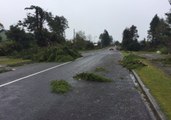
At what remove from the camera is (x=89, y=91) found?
13102 millimetres

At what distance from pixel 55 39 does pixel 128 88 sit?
54993 millimetres

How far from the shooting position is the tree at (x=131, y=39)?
123 metres

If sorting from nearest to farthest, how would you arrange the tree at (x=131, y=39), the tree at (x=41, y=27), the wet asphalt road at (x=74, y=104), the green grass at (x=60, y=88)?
the wet asphalt road at (x=74, y=104), the green grass at (x=60, y=88), the tree at (x=41, y=27), the tree at (x=131, y=39)

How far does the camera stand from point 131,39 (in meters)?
132

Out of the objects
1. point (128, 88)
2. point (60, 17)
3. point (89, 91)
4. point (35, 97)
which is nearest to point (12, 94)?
point (35, 97)

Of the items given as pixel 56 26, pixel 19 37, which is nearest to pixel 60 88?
pixel 19 37

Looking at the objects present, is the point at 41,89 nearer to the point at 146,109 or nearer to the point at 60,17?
the point at 146,109

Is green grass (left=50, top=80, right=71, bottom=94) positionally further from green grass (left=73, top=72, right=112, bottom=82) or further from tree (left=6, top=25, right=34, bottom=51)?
tree (left=6, top=25, right=34, bottom=51)

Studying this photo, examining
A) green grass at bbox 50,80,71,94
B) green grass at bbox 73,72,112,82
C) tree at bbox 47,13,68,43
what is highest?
tree at bbox 47,13,68,43

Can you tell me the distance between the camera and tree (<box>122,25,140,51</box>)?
122969 millimetres

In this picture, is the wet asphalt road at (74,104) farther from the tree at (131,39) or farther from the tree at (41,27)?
the tree at (131,39)

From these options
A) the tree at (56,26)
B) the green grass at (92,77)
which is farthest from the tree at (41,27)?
the green grass at (92,77)

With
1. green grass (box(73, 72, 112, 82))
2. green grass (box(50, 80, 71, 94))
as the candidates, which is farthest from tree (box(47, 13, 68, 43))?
green grass (box(50, 80, 71, 94))

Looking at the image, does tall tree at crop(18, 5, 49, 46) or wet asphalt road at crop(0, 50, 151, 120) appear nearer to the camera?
wet asphalt road at crop(0, 50, 151, 120)
